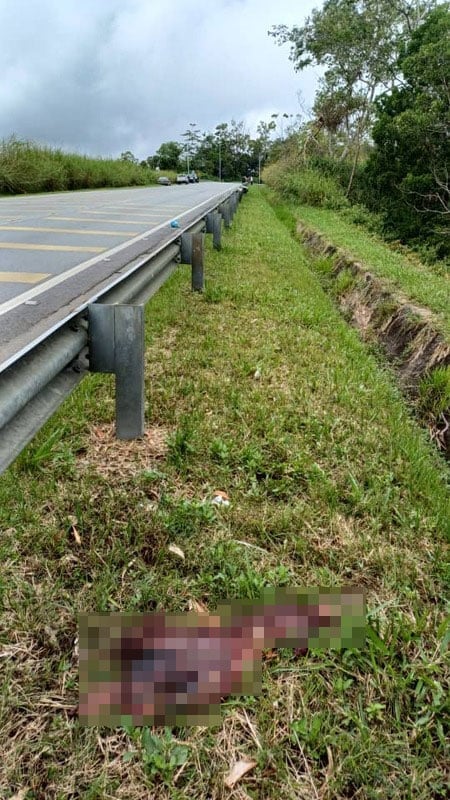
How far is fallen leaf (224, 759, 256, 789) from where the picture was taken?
1411mm

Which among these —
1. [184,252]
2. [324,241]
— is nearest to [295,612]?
[184,252]

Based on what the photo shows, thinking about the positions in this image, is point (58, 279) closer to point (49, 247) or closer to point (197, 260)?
point (197, 260)

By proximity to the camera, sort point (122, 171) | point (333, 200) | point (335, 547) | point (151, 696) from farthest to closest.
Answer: point (122, 171), point (333, 200), point (335, 547), point (151, 696)

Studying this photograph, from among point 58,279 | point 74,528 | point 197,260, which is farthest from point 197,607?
point 197,260

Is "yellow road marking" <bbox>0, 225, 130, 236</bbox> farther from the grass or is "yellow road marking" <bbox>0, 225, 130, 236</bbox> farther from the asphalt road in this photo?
the grass

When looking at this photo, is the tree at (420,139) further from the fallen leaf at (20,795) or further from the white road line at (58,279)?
the fallen leaf at (20,795)

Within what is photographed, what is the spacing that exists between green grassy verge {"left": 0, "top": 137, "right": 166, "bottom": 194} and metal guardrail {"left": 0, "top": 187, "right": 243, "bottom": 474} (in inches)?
732

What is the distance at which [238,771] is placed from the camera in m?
1.44

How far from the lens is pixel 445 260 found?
1470 centimetres

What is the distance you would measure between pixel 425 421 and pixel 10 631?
3203 millimetres

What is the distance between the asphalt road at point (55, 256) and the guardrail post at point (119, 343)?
0.39m

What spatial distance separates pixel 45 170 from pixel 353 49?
44.1 ft

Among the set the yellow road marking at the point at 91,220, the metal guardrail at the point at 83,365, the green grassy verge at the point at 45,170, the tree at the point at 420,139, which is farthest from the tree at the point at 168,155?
the metal guardrail at the point at 83,365

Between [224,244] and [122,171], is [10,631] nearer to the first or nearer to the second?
[224,244]
